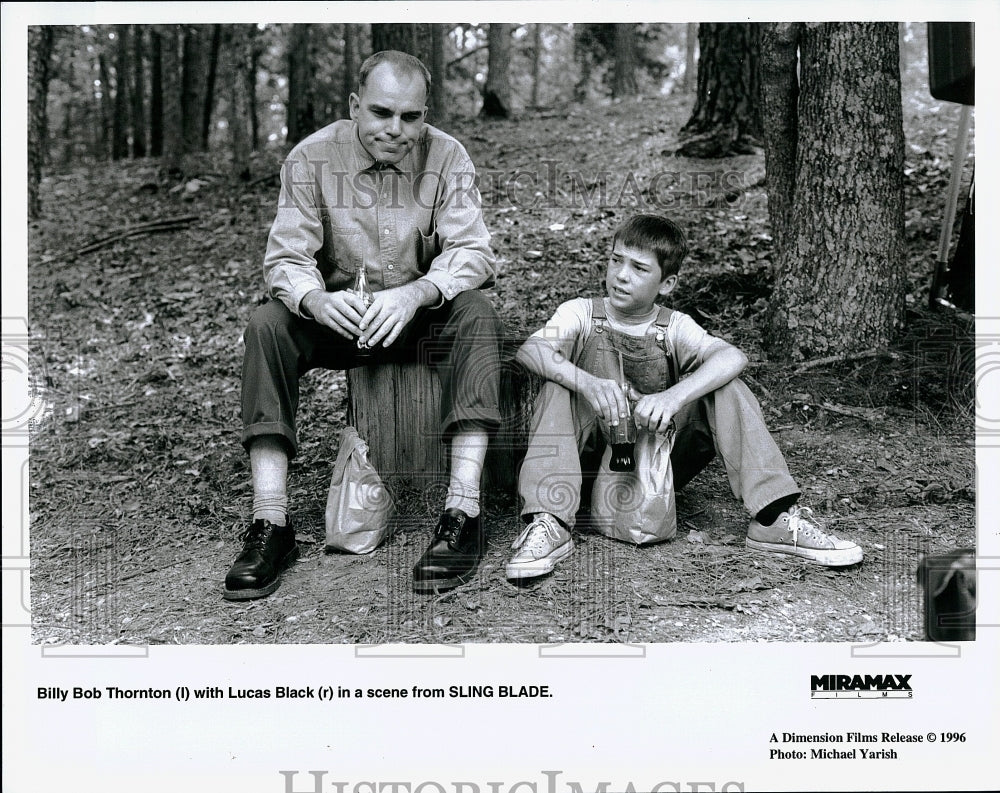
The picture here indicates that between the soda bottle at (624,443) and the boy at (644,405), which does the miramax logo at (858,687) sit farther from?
the soda bottle at (624,443)

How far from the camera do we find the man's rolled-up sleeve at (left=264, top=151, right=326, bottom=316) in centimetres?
321

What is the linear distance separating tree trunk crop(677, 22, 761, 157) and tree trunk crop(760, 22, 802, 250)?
149 centimetres

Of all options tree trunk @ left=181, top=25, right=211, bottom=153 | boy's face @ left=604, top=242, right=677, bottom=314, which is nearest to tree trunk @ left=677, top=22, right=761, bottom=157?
boy's face @ left=604, top=242, right=677, bottom=314

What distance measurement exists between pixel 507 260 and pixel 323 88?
28.6 ft

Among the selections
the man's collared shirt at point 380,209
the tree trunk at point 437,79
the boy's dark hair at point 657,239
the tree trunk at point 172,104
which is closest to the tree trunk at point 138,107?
the tree trunk at point 172,104

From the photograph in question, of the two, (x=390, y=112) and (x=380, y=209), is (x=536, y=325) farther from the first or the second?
(x=390, y=112)

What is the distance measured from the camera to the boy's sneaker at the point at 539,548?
305 cm

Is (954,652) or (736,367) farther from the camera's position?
(736,367)

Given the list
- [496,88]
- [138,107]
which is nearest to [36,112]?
[496,88]

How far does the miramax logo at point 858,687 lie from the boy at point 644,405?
44 centimetres

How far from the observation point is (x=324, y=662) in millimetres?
2820

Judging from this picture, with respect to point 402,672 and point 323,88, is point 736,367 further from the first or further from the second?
point 323,88

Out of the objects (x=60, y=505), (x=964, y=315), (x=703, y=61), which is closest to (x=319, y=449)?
(x=60, y=505)

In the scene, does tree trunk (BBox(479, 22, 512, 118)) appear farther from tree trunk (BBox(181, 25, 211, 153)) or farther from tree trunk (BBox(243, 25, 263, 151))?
tree trunk (BBox(181, 25, 211, 153))
